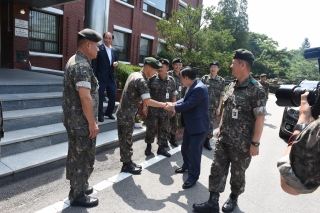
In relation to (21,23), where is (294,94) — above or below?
below

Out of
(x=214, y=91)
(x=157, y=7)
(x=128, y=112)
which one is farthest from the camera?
(x=157, y=7)

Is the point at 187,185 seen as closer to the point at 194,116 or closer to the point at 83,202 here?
the point at 194,116

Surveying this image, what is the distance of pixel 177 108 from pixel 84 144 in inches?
57.6

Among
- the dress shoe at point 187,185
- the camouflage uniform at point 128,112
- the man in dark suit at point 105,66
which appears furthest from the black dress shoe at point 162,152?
the man in dark suit at point 105,66

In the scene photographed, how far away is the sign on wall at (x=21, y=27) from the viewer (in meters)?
8.54

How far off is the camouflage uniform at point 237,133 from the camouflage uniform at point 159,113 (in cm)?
191

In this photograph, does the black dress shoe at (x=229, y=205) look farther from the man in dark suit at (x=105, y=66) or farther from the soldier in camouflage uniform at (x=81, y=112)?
the man in dark suit at (x=105, y=66)

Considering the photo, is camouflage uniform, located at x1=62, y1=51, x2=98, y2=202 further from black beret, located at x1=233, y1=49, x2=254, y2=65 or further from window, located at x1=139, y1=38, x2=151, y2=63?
window, located at x1=139, y1=38, x2=151, y2=63

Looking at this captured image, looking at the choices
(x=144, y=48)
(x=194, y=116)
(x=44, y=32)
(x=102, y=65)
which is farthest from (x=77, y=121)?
(x=144, y=48)

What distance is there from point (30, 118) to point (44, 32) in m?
6.34

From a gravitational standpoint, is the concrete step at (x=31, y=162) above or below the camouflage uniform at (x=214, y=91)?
below

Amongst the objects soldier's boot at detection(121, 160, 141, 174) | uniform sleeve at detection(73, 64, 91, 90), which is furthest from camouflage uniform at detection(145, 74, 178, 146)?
uniform sleeve at detection(73, 64, 91, 90)

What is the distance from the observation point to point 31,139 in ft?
13.2

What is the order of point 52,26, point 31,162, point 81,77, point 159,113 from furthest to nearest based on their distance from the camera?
1. point 52,26
2. point 159,113
3. point 31,162
4. point 81,77
